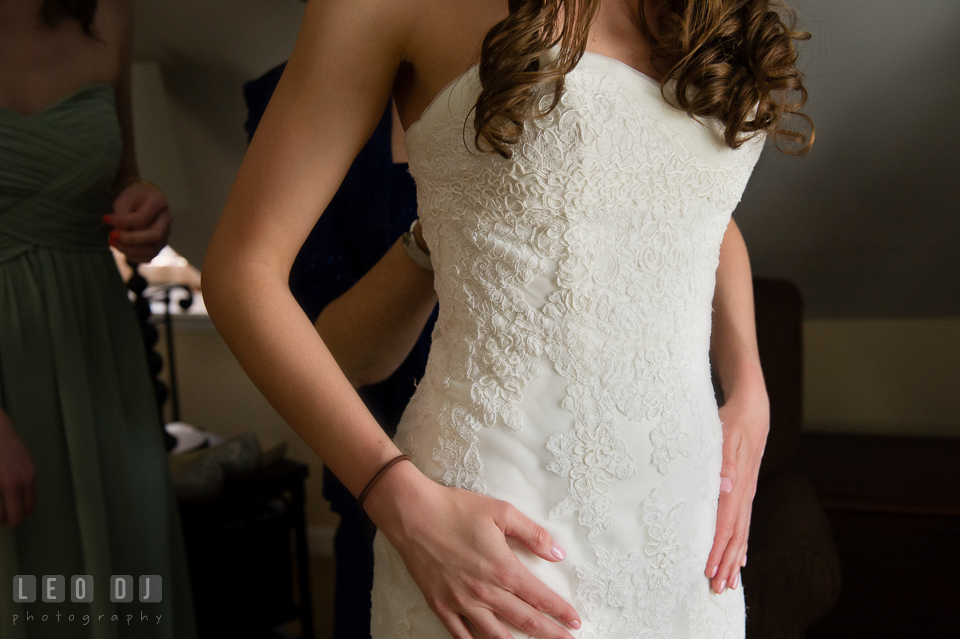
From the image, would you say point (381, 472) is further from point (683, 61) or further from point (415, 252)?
point (683, 61)

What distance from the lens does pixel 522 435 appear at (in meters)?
0.64

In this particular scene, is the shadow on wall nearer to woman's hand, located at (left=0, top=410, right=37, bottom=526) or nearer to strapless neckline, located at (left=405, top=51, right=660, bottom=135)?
woman's hand, located at (left=0, top=410, right=37, bottom=526)

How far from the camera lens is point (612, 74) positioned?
64 centimetres

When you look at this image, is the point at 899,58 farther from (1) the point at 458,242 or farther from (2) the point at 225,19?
(2) the point at 225,19

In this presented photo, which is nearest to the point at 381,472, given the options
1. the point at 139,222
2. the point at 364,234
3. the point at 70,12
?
the point at 364,234

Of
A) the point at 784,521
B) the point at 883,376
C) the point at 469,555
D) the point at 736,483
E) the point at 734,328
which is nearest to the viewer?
the point at 469,555

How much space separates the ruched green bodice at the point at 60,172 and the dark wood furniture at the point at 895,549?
72.3 inches

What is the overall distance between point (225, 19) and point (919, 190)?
1.90 meters

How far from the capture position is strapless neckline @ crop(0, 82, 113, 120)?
3.92ft

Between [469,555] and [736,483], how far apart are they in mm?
364

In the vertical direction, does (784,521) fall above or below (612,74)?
below

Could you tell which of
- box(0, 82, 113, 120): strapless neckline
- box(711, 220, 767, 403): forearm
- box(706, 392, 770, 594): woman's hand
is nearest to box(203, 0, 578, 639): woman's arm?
box(706, 392, 770, 594): woman's hand

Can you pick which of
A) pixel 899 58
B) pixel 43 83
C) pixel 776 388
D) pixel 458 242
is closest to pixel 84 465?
pixel 43 83

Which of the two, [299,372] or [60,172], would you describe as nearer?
[299,372]
